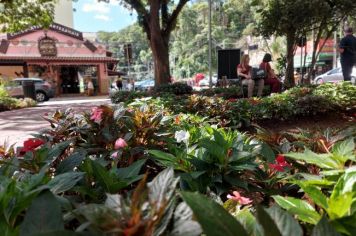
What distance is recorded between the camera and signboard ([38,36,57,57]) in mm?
Answer: 30641

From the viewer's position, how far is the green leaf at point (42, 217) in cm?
85

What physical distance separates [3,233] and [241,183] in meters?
0.92

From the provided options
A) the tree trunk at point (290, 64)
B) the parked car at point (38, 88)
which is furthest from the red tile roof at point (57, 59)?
the tree trunk at point (290, 64)

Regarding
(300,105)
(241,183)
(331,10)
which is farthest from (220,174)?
(331,10)

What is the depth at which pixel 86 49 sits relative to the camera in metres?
32.5

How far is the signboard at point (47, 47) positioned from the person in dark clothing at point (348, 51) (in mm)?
24746

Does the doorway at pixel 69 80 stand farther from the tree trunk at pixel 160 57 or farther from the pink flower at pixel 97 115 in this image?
the pink flower at pixel 97 115

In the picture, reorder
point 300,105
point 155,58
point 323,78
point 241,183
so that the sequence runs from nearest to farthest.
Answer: point 241,183, point 300,105, point 155,58, point 323,78

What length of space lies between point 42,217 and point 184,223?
0.32 meters

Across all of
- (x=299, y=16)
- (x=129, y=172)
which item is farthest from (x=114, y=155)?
(x=299, y=16)

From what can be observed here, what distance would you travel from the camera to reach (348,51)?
10.7 metres

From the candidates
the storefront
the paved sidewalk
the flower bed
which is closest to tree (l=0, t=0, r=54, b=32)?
the paved sidewalk

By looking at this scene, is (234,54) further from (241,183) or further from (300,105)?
(241,183)

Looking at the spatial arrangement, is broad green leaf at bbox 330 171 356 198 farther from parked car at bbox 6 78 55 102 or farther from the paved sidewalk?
parked car at bbox 6 78 55 102
